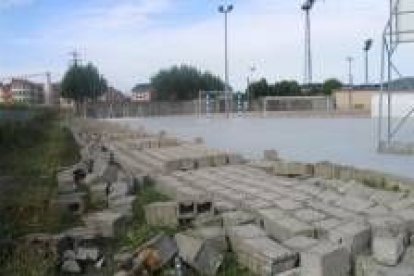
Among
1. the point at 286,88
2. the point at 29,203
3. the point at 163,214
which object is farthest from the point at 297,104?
the point at 163,214

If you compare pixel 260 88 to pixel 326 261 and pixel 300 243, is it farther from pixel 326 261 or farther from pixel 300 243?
pixel 326 261

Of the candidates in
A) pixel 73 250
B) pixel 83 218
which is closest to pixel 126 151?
pixel 83 218

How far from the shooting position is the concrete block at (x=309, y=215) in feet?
19.6

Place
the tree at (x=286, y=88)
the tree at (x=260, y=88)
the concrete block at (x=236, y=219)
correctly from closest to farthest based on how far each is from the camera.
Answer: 1. the concrete block at (x=236, y=219)
2. the tree at (x=286, y=88)
3. the tree at (x=260, y=88)

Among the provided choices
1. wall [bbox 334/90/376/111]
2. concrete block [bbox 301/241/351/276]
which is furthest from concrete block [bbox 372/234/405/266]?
wall [bbox 334/90/376/111]

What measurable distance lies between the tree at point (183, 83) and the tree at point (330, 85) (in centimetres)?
1193

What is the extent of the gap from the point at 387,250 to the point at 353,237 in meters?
0.34

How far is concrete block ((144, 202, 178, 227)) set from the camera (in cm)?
641

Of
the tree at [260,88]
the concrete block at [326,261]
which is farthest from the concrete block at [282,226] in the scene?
the tree at [260,88]

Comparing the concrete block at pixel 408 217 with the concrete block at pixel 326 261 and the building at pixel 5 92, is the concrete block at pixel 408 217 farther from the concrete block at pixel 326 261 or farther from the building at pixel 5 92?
the building at pixel 5 92

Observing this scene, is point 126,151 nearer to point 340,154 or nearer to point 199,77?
point 340,154

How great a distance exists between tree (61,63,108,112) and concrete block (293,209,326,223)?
231 feet

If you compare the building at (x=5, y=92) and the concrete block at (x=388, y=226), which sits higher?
the building at (x=5, y=92)

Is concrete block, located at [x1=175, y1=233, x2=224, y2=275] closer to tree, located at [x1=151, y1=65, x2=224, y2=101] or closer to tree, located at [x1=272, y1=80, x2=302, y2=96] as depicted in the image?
tree, located at [x1=272, y1=80, x2=302, y2=96]
